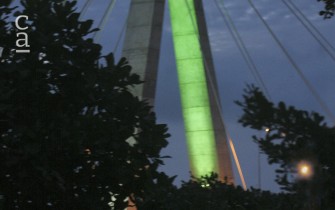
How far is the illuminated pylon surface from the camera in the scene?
3250cm

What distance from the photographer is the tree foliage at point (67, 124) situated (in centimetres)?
1425

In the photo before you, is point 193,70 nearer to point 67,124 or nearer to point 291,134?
point 67,124

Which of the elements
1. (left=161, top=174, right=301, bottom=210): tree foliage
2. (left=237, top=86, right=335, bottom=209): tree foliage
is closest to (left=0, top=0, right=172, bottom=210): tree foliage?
(left=237, top=86, right=335, bottom=209): tree foliage

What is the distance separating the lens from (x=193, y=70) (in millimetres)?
33875

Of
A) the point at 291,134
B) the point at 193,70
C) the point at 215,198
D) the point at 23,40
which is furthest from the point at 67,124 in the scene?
the point at 193,70

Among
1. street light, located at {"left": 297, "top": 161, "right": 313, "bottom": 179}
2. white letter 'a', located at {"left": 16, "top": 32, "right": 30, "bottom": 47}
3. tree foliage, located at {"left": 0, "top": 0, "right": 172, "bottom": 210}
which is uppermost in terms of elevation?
street light, located at {"left": 297, "top": 161, "right": 313, "bottom": 179}

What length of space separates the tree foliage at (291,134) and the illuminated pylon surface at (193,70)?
23.4 metres

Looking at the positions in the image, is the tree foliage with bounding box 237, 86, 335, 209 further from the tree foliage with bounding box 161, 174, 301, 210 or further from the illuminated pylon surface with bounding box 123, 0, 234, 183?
the illuminated pylon surface with bounding box 123, 0, 234, 183

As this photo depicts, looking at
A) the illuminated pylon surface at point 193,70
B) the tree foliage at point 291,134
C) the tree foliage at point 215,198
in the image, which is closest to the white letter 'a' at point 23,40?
the tree foliage at point 291,134

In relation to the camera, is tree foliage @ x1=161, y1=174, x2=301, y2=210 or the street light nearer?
the street light

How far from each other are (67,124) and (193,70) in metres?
19.8

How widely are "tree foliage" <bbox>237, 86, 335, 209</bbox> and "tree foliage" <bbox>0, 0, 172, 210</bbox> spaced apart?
5.93 metres

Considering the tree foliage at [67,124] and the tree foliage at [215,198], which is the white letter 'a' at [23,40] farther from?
the tree foliage at [215,198]

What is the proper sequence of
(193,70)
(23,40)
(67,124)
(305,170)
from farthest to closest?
(193,70) < (23,40) < (67,124) < (305,170)
